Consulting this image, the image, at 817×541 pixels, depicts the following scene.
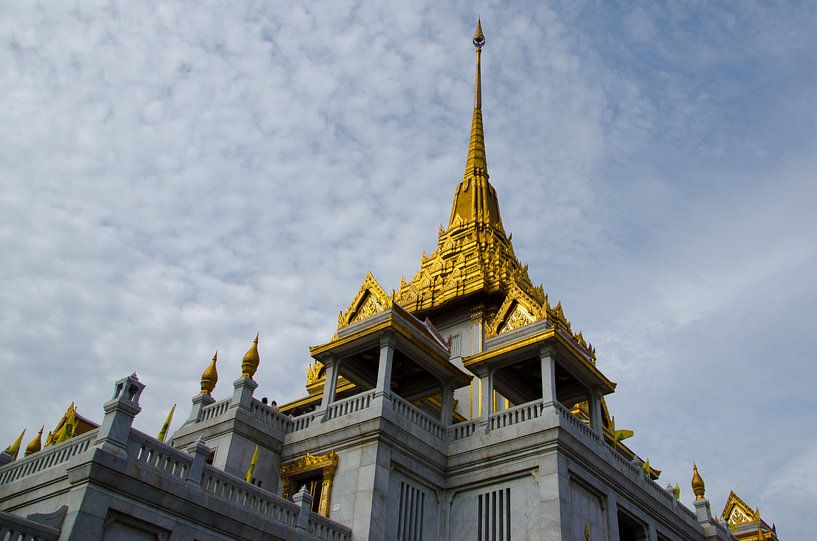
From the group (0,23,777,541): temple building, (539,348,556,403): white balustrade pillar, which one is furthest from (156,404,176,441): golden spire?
(539,348,556,403): white balustrade pillar

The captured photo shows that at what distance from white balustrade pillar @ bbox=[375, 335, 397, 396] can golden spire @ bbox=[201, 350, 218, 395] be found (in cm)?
586

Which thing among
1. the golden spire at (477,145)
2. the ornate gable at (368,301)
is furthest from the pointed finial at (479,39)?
the ornate gable at (368,301)

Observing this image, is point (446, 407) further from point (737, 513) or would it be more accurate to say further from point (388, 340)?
point (737, 513)

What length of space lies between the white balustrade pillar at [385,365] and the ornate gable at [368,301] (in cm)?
166

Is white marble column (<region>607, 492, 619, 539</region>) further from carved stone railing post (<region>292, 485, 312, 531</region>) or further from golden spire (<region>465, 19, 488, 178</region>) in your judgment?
golden spire (<region>465, 19, 488, 178</region>)

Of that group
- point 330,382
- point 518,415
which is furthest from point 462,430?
point 330,382

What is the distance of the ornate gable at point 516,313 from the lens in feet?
102

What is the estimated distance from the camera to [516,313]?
32.0m

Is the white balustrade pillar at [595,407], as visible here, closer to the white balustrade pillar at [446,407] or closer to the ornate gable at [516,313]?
the ornate gable at [516,313]

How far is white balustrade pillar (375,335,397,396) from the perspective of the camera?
91.8 ft

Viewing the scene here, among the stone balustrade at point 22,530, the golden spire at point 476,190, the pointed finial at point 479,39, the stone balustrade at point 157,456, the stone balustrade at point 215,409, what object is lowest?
the stone balustrade at point 22,530

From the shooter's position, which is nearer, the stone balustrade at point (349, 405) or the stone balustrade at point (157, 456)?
the stone balustrade at point (157, 456)

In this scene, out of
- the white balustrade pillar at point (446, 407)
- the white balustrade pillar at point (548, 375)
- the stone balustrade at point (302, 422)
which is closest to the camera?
the white balustrade pillar at point (548, 375)

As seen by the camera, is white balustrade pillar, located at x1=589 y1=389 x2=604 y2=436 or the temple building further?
white balustrade pillar, located at x1=589 y1=389 x2=604 y2=436
